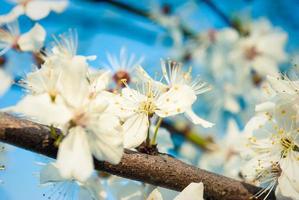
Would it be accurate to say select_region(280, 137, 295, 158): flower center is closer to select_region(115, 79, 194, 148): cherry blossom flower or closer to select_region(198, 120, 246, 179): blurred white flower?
select_region(115, 79, 194, 148): cherry blossom flower

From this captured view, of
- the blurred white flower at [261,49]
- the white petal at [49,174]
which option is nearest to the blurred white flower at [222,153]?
the blurred white flower at [261,49]

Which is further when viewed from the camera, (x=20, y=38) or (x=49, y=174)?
(x=20, y=38)

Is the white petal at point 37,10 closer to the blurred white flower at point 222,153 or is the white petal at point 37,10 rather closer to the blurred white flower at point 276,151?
the blurred white flower at point 276,151

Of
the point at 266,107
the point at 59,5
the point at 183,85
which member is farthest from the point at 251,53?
the point at 183,85

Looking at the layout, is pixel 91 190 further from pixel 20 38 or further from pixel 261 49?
pixel 261 49

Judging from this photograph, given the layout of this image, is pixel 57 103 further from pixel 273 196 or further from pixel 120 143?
pixel 273 196
